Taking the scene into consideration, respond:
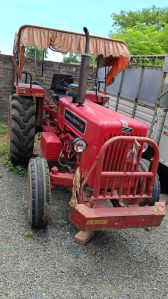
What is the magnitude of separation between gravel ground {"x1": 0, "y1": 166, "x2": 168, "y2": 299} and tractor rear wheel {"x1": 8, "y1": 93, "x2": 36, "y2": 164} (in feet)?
3.64

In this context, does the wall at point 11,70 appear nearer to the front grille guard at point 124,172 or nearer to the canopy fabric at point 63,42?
the canopy fabric at point 63,42

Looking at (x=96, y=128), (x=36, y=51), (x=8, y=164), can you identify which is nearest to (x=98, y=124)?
(x=96, y=128)

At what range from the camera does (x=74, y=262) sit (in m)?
3.70

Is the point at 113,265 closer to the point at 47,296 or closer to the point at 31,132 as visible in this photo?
Result: the point at 47,296

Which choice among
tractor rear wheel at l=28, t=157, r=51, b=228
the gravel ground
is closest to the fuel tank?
tractor rear wheel at l=28, t=157, r=51, b=228

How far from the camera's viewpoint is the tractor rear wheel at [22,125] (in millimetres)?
5512

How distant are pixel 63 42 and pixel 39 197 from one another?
7.20 ft

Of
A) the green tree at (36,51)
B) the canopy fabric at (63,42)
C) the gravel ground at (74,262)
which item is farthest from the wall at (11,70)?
the gravel ground at (74,262)

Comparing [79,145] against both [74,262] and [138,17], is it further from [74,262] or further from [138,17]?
[138,17]

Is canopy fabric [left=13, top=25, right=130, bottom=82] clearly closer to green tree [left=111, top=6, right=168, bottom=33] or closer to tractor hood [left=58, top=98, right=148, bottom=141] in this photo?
tractor hood [left=58, top=98, right=148, bottom=141]

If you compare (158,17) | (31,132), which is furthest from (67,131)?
(158,17)

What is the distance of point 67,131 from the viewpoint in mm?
5180

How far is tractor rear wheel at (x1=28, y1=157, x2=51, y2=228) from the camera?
3994 mm

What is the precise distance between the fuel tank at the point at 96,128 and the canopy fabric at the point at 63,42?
89 centimetres
